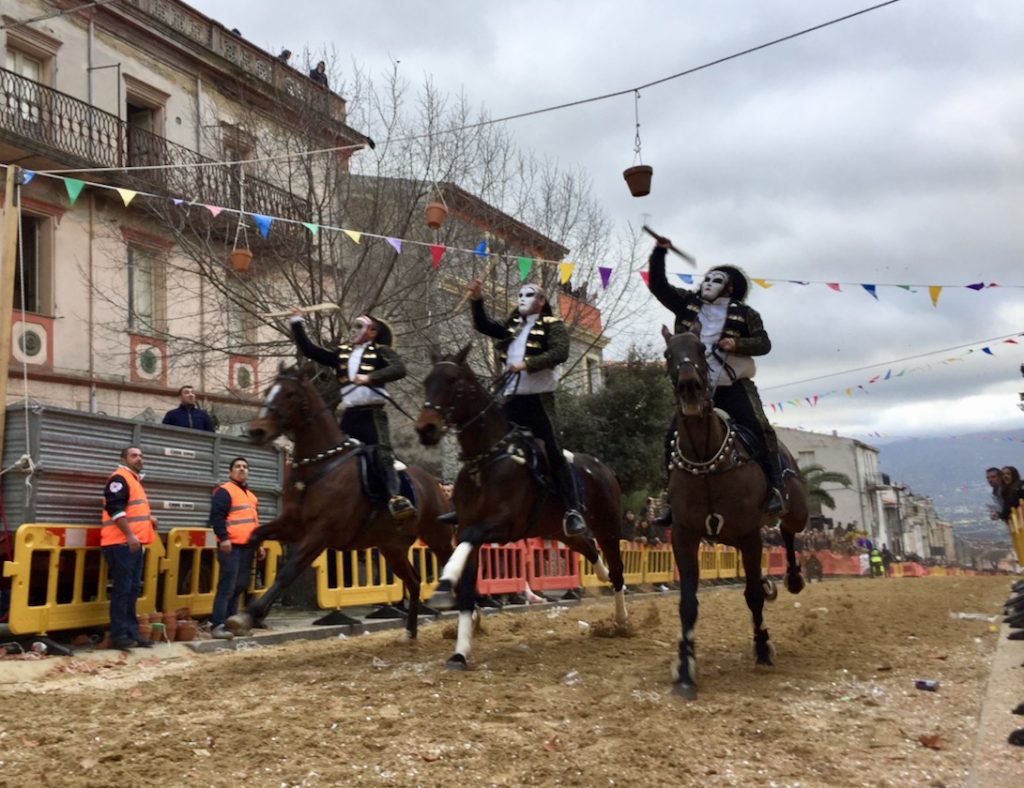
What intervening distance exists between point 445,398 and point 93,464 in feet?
15.5

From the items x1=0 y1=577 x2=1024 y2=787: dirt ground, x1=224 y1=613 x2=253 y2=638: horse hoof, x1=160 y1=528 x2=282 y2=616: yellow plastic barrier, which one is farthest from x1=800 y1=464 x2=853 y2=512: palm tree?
x1=224 y1=613 x2=253 y2=638: horse hoof

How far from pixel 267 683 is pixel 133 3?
19.2m

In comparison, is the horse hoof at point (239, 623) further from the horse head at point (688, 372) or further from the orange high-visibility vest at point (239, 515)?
the horse head at point (688, 372)

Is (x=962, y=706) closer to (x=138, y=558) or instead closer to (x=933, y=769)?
(x=933, y=769)

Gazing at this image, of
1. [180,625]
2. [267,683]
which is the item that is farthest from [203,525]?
[267,683]

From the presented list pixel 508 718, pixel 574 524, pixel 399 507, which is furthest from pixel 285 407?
pixel 508 718

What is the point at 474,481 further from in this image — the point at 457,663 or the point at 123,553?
the point at 123,553

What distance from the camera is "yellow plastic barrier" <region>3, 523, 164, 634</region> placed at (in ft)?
29.2

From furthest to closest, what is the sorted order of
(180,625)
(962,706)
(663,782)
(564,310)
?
1. (564,310)
2. (180,625)
3. (962,706)
4. (663,782)

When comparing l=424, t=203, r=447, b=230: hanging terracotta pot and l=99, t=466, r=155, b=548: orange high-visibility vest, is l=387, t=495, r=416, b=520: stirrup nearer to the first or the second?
l=99, t=466, r=155, b=548: orange high-visibility vest

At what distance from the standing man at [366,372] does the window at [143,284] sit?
39.7 feet

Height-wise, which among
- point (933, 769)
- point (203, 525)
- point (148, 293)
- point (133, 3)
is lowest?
point (933, 769)

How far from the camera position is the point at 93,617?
9758mm

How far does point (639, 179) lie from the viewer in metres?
9.23
